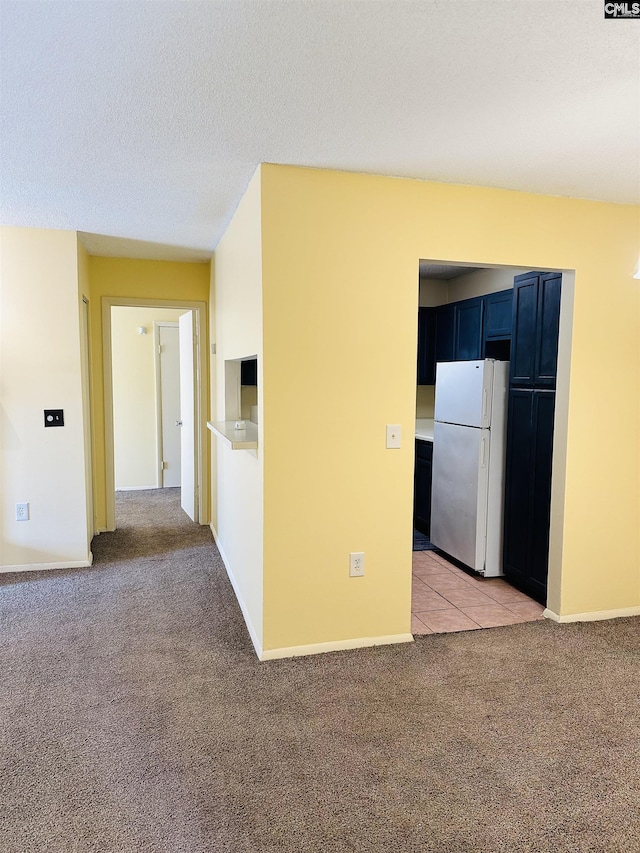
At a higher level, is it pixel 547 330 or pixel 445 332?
pixel 445 332

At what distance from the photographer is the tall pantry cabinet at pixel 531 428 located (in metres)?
3.25

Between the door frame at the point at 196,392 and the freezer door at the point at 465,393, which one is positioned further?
the door frame at the point at 196,392

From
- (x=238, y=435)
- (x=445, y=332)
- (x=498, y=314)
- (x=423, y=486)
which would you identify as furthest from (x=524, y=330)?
(x=238, y=435)

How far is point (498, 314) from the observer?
426 cm

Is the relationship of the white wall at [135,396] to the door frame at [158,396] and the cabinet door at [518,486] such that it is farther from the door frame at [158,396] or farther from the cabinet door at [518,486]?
the cabinet door at [518,486]

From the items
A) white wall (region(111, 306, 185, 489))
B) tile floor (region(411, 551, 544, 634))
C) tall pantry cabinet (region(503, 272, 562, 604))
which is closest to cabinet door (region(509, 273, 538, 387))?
tall pantry cabinet (region(503, 272, 562, 604))

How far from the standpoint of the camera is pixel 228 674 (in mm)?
2549

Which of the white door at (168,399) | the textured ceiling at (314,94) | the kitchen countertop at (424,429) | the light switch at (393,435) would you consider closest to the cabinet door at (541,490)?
the light switch at (393,435)

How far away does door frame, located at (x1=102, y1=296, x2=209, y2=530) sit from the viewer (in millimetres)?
4613

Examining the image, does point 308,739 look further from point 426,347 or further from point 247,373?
point 426,347

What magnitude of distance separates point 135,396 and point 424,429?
3.51 meters

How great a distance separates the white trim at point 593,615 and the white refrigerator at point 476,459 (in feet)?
2.13

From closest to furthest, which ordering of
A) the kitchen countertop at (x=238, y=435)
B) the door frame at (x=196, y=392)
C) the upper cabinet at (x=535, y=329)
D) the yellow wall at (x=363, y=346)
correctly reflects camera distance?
the yellow wall at (x=363, y=346), the kitchen countertop at (x=238, y=435), the upper cabinet at (x=535, y=329), the door frame at (x=196, y=392)

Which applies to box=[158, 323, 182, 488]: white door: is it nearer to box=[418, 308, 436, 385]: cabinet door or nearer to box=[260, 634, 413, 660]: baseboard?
box=[418, 308, 436, 385]: cabinet door
